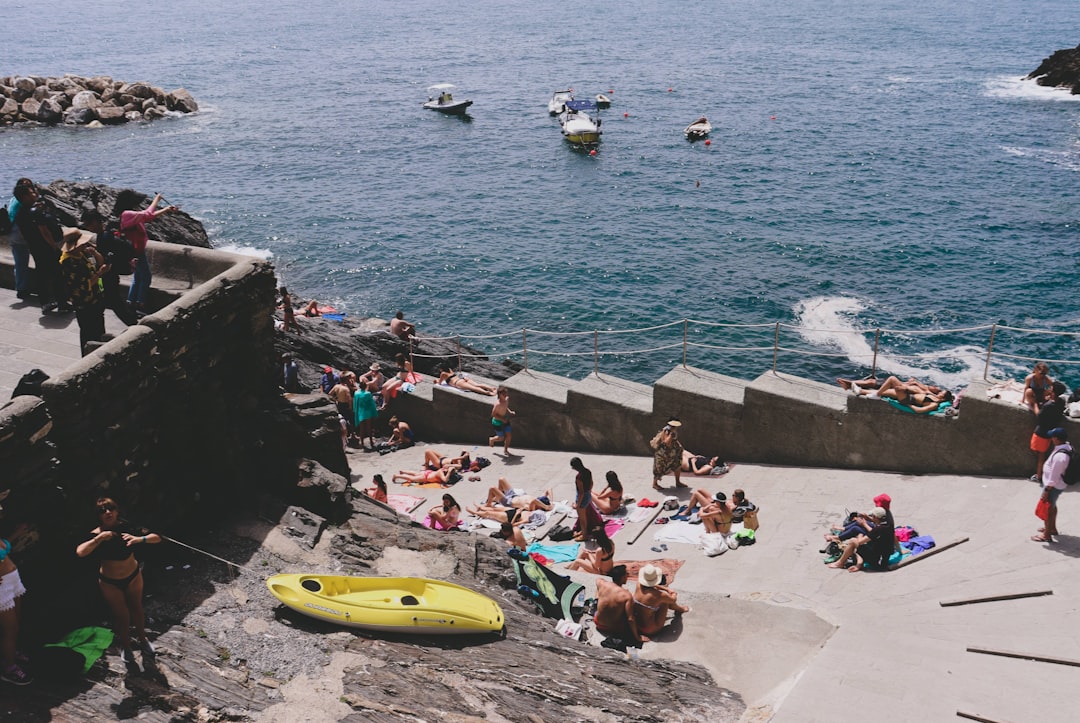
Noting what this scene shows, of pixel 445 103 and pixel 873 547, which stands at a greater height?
pixel 445 103

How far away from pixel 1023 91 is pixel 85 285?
74367 millimetres

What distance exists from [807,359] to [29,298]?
21328 millimetres

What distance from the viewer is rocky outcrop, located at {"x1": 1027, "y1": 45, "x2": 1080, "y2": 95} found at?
69.4m

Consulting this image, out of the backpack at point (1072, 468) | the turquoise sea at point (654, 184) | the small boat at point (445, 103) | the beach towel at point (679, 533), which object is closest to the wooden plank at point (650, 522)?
the beach towel at point (679, 533)

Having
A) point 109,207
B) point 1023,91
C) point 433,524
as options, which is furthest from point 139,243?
point 1023,91

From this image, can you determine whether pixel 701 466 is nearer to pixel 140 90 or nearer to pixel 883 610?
pixel 883 610

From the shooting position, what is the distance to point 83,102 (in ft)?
218

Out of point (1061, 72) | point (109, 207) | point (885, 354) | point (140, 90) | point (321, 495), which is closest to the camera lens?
point (321, 495)

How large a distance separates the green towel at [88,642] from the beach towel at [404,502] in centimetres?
755

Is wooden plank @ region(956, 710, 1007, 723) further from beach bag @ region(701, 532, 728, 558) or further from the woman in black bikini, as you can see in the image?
the woman in black bikini

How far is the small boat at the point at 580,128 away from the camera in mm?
57062

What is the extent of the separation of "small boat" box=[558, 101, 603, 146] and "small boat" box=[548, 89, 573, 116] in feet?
14.8

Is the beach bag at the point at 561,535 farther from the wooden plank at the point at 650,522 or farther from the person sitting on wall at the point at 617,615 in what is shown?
the person sitting on wall at the point at 617,615

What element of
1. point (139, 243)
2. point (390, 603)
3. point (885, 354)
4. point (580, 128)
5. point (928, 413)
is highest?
point (139, 243)
